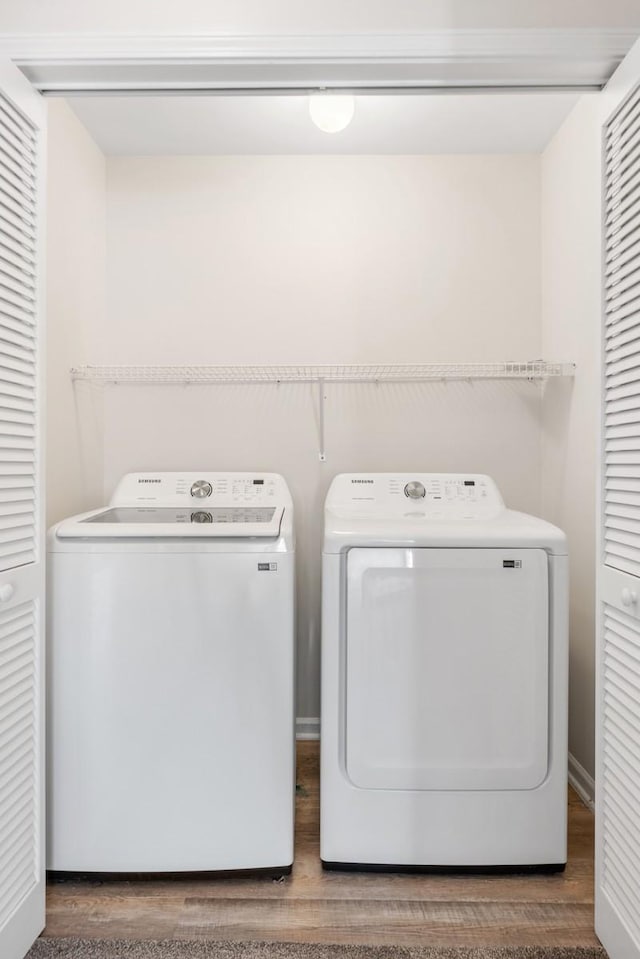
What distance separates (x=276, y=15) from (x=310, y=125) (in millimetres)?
953

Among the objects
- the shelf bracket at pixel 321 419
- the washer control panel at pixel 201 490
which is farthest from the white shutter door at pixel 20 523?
the shelf bracket at pixel 321 419

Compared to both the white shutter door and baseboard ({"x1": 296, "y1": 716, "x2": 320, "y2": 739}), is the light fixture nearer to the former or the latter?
the white shutter door

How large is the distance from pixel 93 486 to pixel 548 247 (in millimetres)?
2072

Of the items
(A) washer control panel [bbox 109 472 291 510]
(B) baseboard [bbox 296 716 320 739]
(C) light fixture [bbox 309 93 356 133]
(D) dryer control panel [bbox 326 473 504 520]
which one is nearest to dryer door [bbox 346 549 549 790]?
(D) dryer control panel [bbox 326 473 504 520]

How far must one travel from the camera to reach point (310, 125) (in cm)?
204

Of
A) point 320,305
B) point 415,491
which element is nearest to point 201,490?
point 415,491

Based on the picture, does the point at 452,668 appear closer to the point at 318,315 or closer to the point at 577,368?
the point at 577,368

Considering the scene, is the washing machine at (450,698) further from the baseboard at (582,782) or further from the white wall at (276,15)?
the white wall at (276,15)

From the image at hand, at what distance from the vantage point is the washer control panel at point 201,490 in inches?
79.0

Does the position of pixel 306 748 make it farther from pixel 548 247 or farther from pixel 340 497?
pixel 548 247

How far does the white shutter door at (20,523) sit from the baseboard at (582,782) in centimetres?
166

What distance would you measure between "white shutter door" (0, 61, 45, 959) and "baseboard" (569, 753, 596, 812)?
65.5 inches

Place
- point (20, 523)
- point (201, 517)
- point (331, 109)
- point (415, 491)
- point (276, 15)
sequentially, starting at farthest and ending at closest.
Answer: point (415, 491) < point (201, 517) < point (331, 109) < point (20, 523) < point (276, 15)

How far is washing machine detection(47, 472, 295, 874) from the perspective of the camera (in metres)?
1.47
